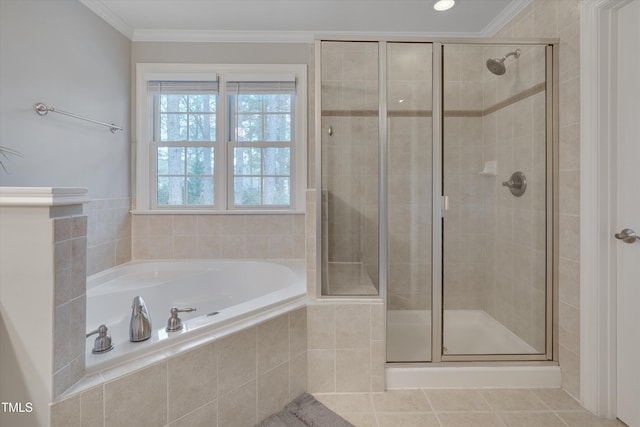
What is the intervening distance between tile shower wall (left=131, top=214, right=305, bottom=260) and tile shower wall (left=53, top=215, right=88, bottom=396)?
154cm

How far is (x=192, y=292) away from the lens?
2.16m

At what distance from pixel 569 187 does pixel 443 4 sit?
1.43 metres

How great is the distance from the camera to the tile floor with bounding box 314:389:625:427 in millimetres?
1417

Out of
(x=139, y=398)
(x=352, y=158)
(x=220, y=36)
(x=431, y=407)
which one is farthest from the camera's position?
(x=220, y=36)

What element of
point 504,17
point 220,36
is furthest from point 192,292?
point 504,17

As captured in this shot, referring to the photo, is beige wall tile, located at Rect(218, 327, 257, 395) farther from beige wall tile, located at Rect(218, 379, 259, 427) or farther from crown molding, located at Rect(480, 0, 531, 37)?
crown molding, located at Rect(480, 0, 531, 37)

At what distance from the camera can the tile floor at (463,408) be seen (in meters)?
1.42

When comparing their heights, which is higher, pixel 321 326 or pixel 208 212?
pixel 208 212

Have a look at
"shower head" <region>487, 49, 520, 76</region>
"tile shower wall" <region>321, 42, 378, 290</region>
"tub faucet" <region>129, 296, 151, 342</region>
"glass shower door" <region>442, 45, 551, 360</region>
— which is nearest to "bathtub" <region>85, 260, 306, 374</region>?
"tub faucet" <region>129, 296, 151, 342</region>

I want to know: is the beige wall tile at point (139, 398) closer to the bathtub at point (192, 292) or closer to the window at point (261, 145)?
the bathtub at point (192, 292)

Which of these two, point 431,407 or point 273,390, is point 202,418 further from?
point 431,407

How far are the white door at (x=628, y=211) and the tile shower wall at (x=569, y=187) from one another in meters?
0.15

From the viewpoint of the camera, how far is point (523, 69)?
181 cm

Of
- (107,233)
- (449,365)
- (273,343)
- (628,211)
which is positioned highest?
(628,211)
